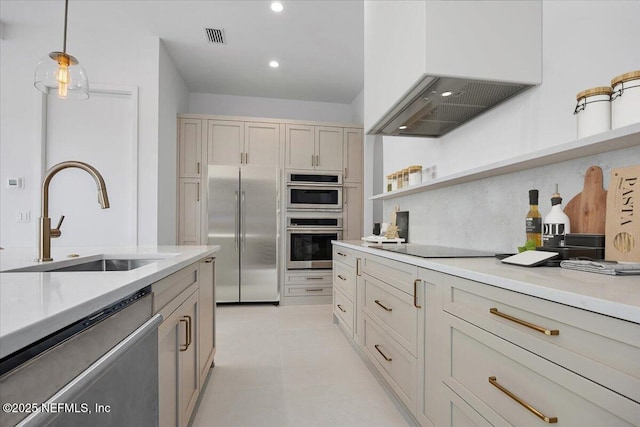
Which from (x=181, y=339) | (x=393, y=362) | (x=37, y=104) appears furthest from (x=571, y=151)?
(x=37, y=104)

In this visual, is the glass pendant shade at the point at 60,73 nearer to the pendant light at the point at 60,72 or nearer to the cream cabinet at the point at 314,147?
the pendant light at the point at 60,72

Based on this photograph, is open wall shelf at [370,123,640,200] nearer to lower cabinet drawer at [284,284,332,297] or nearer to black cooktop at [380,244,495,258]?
black cooktop at [380,244,495,258]

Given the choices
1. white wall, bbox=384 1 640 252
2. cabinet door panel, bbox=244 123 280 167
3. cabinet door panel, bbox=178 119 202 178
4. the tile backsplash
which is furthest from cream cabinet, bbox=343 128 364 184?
white wall, bbox=384 1 640 252

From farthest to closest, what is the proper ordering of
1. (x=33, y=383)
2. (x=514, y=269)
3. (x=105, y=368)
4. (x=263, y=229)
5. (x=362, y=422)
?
(x=263, y=229), (x=362, y=422), (x=514, y=269), (x=105, y=368), (x=33, y=383)

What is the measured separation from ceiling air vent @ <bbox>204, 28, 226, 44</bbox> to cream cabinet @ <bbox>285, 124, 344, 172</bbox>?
1.27m

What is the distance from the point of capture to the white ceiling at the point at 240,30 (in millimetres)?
2918

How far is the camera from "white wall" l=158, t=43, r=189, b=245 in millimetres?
3488

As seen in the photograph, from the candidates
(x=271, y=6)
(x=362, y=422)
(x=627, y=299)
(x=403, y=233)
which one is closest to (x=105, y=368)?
(x=627, y=299)

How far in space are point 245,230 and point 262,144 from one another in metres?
1.15

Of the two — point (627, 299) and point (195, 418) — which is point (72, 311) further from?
point (195, 418)

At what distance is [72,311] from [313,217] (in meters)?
3.77

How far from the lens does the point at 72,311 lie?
1.69ft

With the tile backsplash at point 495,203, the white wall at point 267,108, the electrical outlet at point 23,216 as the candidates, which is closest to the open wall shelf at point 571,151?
the tile backsplash at point 495,203

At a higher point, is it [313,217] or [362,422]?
[313,217]
